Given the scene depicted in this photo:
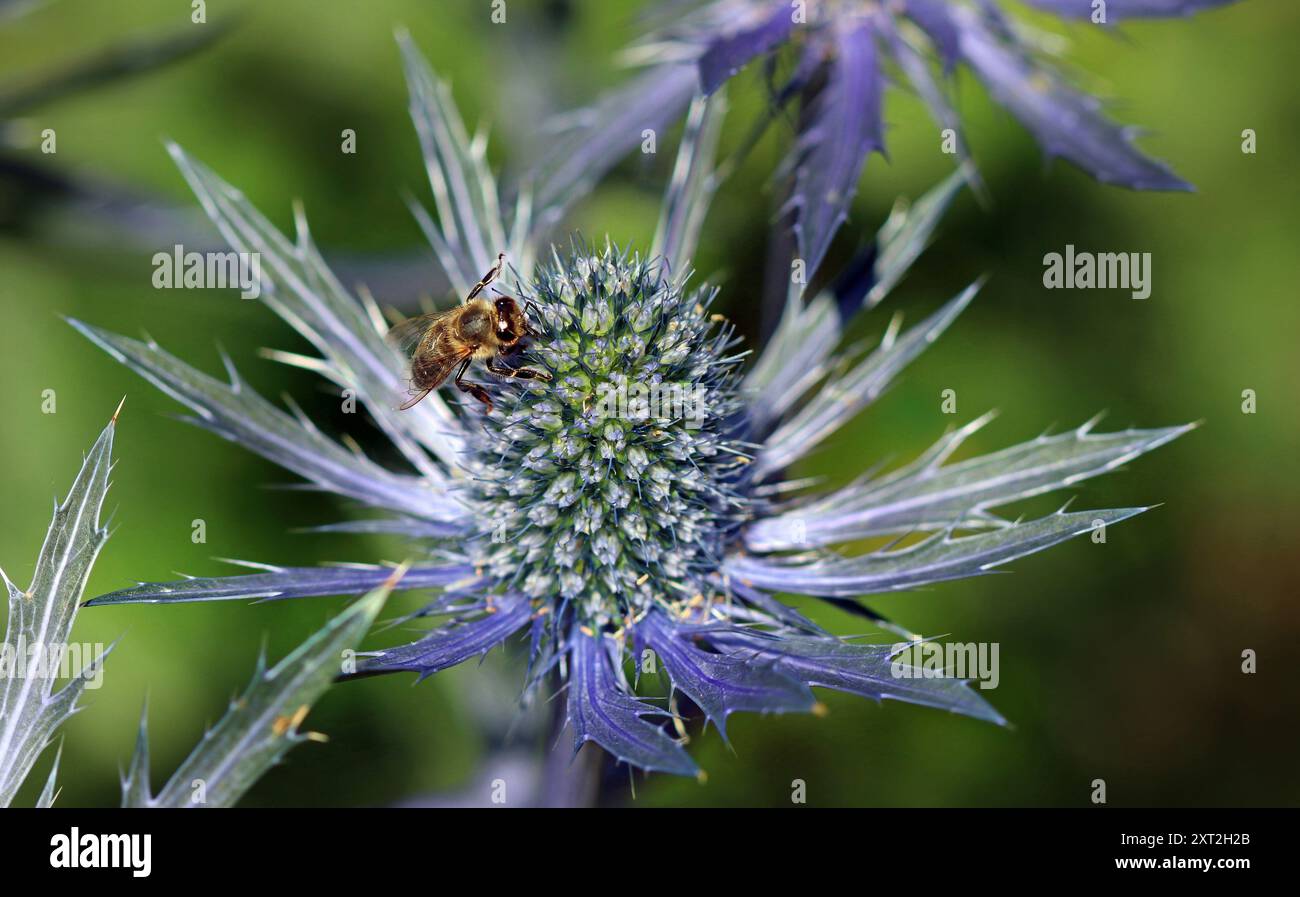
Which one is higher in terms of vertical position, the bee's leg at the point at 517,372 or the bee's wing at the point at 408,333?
the bee's wing at the point at 408,333

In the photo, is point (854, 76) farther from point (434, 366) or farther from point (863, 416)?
point (863, 416)

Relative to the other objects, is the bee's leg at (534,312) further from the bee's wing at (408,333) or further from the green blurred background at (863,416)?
the green blurred background at (863,416)

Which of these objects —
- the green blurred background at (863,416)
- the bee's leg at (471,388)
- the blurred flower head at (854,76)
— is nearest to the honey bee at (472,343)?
the bee's leg at (471,388)

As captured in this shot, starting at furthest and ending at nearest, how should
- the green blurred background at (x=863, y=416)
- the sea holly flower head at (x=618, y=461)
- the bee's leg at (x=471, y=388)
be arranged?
the green blurred background at (x=863, y=416) → the bee's leg at (x=471, y=388) → the sea holly flower head at (x=618, y=461)

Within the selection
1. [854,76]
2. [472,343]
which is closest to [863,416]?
[854,76]

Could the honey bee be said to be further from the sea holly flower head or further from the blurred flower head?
the blurred flower head

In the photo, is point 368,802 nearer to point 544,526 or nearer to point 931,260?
point 544,526
